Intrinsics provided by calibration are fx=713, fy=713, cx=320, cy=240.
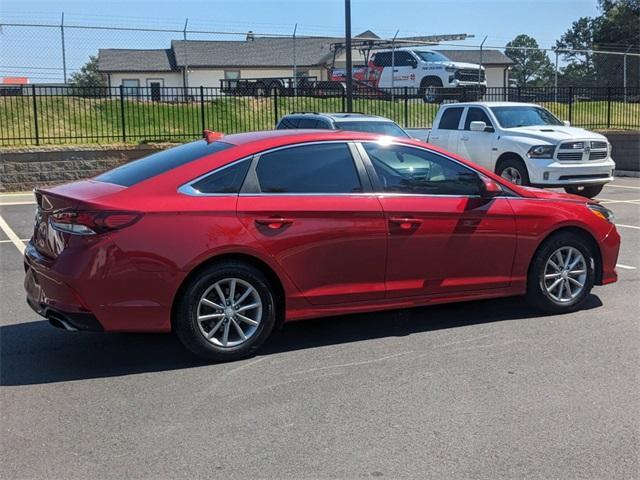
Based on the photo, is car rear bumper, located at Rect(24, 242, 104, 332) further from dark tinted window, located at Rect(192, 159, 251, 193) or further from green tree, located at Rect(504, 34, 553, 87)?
green tree, located at Rect(504, 34, 553, 87)

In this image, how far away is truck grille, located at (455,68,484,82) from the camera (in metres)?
27.5

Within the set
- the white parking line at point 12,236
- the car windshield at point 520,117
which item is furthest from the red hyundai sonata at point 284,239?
the car windshield at point 520,117

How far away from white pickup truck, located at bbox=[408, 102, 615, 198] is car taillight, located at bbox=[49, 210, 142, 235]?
32.1 feet

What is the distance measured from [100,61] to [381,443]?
152 feet

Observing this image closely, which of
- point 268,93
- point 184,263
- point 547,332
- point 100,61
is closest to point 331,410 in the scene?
point 184,263

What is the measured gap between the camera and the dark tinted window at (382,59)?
2898 centimetres

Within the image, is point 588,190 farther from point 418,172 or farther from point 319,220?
point 319,220

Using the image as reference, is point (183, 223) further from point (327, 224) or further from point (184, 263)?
point (327, 224)

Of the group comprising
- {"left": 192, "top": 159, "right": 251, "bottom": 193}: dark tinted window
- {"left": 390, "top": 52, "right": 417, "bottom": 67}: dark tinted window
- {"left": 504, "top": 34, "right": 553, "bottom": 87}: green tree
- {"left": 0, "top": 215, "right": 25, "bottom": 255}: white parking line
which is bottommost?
{"left": 0, "top": 215, "right": 25, "bottom": 255}: white parking line

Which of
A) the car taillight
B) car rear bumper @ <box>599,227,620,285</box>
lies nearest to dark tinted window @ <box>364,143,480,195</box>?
car rear bumper @ <box>599,227,620,285</box>

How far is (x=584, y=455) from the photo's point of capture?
3672 millimetres

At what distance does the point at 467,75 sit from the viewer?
1097 inches

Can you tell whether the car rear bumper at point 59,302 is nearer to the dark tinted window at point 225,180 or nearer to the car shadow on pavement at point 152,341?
the car shadow on pavement at point 152,341

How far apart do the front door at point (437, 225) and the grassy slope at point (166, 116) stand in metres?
14.3
